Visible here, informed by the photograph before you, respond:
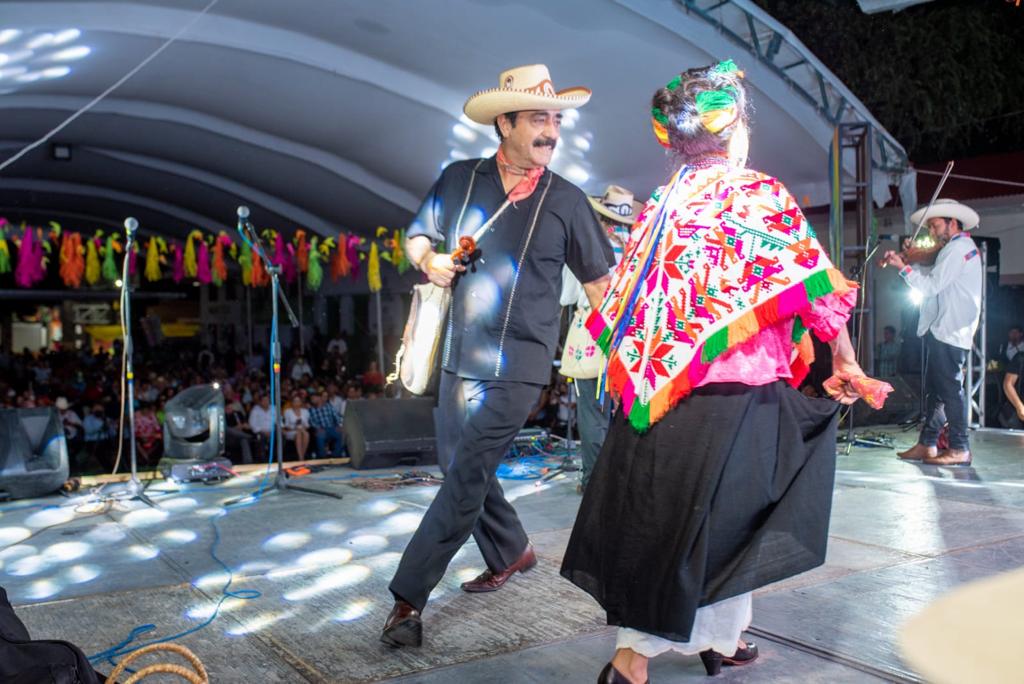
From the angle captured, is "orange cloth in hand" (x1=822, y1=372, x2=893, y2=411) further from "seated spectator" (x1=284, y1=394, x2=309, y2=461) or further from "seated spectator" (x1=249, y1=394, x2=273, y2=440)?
"seated spectator" (x1=249, y1=394, x2=273, y2=440)

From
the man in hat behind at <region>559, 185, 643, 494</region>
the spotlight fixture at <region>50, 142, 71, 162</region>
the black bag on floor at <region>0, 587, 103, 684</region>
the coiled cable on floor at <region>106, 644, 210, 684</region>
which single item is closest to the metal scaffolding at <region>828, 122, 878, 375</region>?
the man in hat behind at <region>559, 185, 643, 494</region>

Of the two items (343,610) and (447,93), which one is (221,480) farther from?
(447,93)

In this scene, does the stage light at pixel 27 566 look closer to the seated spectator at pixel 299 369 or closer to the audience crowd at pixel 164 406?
the audience crowd at pixel 164 406

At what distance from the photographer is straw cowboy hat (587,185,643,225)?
6070 mm

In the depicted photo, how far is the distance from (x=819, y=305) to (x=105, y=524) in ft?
14.1

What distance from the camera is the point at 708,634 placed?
2.54m

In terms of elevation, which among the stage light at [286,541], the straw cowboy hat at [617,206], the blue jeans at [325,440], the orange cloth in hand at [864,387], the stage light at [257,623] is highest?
the straw cowboy hat at [617,206]

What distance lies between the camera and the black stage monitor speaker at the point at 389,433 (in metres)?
7.41

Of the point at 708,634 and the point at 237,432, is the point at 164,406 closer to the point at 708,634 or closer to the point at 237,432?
the point at 237,432

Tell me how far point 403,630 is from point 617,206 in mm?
3841

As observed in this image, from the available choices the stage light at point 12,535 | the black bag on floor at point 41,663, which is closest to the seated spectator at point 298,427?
the stage light at point 12,535

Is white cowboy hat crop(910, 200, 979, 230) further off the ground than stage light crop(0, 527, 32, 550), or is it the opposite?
white cowboy hat crop(910, 200, 979, 230)

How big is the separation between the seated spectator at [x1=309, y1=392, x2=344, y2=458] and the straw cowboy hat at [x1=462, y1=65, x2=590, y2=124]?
8.23m

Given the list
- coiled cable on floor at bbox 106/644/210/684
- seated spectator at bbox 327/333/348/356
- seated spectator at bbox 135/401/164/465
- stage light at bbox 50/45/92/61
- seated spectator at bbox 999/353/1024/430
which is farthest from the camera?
seated spectator at bbox 327/333/348/356
